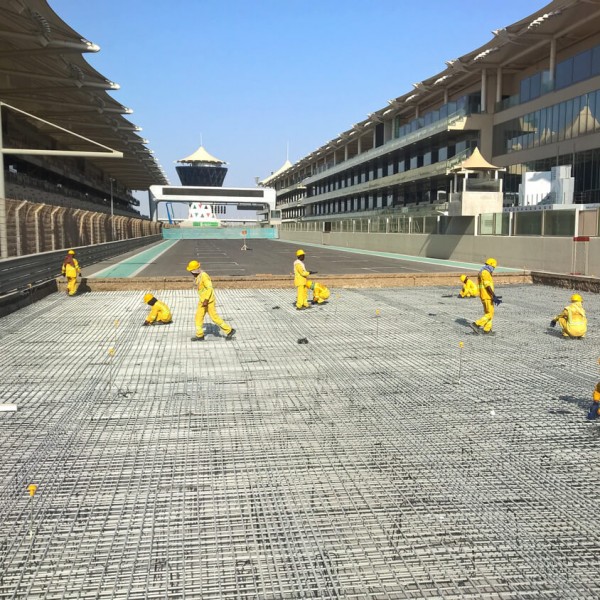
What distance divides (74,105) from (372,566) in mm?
43994

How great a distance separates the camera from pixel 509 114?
128ft

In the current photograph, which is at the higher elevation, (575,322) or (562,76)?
(562,76)

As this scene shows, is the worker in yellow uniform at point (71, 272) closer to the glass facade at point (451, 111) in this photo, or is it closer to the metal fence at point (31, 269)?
the metal fence at point (31, 269)

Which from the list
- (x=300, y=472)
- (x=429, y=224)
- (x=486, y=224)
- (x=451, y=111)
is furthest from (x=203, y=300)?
(x=451, y=111)

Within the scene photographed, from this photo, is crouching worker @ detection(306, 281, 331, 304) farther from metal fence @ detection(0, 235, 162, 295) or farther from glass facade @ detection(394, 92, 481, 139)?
glass facade @ detection(394, 92, 481, 139)

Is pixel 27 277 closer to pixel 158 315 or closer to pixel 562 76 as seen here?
pixel 158 315

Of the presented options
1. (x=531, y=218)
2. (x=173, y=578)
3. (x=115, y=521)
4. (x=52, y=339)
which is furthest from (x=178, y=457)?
(x=531, y=218)

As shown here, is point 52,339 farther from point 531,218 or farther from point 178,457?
point 531,218

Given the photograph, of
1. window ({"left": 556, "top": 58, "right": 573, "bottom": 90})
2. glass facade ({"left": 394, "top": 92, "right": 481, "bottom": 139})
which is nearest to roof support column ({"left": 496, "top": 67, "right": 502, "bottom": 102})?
glass facade ({"left": 394, "top": 92, "right": 481, "bottom": 139})

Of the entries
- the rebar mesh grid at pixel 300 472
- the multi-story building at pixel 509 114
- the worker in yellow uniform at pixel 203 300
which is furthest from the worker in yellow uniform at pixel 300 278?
the multi-story building at pixel 509 114

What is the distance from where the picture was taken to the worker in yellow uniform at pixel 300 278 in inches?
509

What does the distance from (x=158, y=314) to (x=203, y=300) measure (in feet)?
7.83

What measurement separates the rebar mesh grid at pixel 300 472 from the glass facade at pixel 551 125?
1075 inches

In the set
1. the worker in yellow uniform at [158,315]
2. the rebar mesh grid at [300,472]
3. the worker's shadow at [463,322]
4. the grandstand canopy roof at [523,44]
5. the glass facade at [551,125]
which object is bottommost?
the rebar mesh grid at [300,472]
